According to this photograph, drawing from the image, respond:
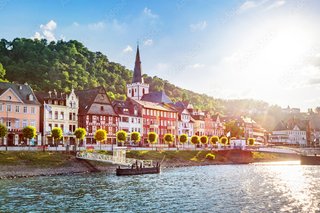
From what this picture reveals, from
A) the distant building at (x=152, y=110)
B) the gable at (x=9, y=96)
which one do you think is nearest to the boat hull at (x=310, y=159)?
the distant building at (x=152, y=110)

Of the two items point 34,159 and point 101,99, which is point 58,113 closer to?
point 101,99

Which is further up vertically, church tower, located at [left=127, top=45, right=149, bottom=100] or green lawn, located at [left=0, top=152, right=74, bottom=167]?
church tower, located at [left=127, top=45, right=149, bottom=100]

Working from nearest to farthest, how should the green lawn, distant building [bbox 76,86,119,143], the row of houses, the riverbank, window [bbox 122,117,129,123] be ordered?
the riverbank, the green lawn, the row of houses, distant building [bbox 76,86,119,143], window [bbox 122,117,129,123]

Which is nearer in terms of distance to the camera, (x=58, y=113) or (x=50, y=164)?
(x=50, y=164)

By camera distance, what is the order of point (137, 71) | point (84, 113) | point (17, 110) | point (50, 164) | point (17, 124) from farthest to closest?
point (137, 71), point (84, 113), point (17, 110), point (17, 124), point (50, 164)

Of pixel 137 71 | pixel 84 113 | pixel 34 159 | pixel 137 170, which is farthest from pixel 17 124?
pixel 137 71

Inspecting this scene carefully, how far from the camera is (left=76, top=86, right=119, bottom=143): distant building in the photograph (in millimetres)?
108875

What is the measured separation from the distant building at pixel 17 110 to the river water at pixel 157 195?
36.0 m

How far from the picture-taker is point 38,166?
70.8 m

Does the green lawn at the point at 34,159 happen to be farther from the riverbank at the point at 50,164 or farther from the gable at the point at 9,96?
the gable at the point at 9,96

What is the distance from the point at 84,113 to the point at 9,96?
2098cm

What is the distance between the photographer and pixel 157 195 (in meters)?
48.1

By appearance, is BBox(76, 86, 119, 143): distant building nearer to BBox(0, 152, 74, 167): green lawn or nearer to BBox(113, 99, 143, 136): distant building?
BBox(113, 99, 143, 136): distant building

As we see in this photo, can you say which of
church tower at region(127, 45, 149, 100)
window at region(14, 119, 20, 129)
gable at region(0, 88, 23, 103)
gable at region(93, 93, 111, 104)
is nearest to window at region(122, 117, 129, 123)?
gable at region(93, 93, 111, 104)
